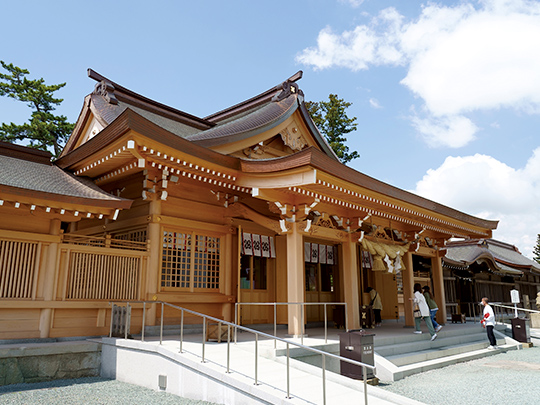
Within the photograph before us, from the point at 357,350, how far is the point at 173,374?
123 inches

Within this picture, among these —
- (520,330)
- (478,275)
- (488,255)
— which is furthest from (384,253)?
(478,275)

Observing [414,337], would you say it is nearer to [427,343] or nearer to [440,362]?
[427,343]

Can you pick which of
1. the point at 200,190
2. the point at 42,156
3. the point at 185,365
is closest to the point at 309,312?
the point at 200,190

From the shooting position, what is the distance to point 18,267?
314 inches

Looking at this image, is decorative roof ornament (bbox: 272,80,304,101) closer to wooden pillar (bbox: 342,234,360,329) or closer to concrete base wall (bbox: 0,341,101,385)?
wooden pillar (bbox: 342,234,360,329)

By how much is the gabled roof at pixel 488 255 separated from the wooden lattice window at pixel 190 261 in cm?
1370

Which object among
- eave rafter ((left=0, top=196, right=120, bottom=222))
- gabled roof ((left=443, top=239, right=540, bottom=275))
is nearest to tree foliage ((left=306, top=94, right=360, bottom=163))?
gabled roof ((left=443, top=239, right=540, bottom=275))

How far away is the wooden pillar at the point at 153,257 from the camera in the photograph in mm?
9520

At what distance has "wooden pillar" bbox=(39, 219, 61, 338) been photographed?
8.05 meters

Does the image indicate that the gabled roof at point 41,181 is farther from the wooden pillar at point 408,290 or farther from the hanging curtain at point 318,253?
the wooden pillar at point 408,290

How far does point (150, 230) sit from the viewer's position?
9.83 metres

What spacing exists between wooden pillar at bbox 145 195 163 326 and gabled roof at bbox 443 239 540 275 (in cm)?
1544

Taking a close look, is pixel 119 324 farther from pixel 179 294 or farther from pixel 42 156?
pixel 42 156

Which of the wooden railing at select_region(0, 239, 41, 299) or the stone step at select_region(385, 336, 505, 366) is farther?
the stone step at select_region(385, 336, 505, 366)
